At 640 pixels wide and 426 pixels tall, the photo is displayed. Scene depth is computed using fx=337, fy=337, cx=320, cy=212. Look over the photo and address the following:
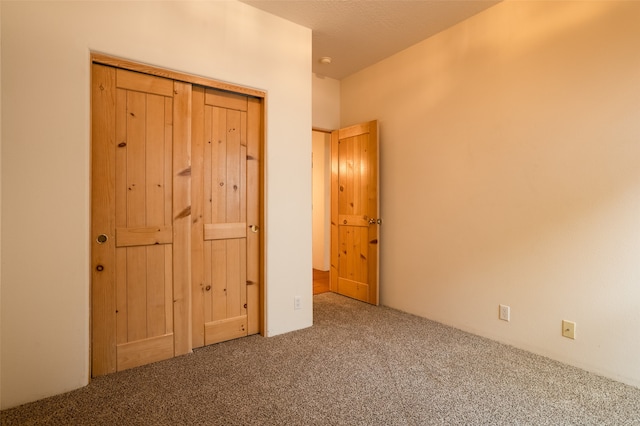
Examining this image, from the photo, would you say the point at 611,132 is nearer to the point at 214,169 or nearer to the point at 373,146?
the point at 373,146

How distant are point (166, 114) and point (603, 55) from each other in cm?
287

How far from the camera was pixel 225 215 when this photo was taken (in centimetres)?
264

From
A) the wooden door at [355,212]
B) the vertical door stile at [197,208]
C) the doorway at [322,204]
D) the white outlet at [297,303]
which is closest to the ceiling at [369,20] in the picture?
the wooden door at [355,212]

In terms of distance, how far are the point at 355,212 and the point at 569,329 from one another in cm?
220

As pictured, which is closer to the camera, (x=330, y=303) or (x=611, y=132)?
(x=611, y=132)

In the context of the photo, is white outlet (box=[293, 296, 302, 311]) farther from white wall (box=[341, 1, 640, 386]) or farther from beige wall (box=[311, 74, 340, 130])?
beige wall (box=[311, 74, 340, 130])

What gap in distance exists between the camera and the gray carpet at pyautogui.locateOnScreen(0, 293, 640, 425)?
168 centimetres

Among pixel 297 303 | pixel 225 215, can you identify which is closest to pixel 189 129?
pixel 225 215

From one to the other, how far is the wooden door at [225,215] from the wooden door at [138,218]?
12 cm

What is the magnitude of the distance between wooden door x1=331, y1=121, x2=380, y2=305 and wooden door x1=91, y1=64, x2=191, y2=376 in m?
1.96

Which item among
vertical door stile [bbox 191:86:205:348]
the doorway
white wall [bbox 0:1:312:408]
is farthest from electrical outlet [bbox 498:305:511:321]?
the doorway

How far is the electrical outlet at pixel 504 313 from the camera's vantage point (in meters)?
2.62

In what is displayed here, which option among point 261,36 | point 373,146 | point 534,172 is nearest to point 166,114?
point 261,36

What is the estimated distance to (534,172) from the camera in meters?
2.46
